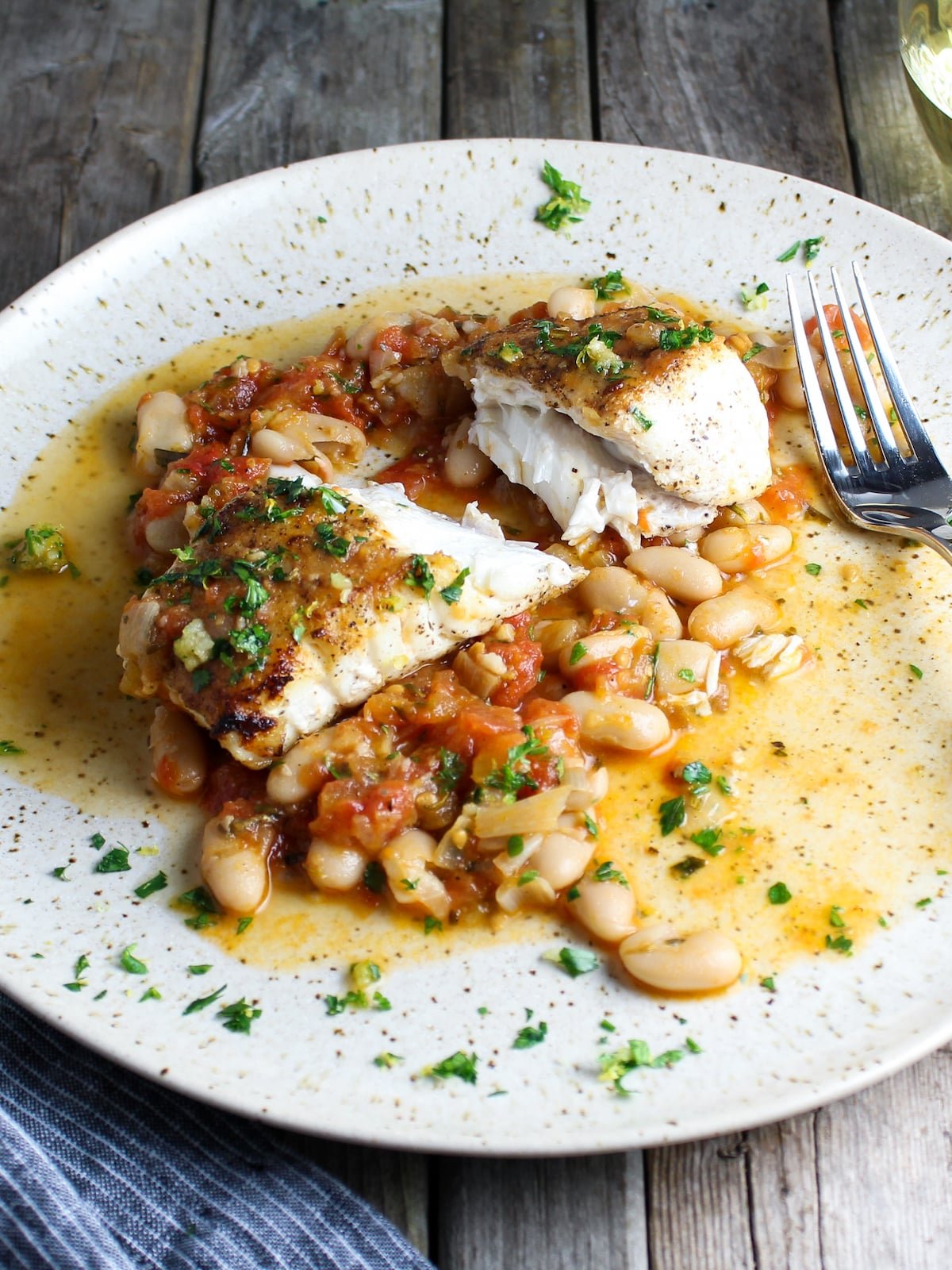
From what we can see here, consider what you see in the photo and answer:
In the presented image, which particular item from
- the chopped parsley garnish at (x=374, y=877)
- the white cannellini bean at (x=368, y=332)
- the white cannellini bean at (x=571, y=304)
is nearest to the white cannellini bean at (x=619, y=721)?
the chopped parsley garnish at (x=374, y=877)

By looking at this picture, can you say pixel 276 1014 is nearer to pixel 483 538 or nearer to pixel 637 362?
pixel 483 538

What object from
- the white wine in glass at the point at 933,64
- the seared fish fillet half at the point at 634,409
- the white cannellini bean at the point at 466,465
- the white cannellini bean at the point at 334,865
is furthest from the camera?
the white wine in glass at the point at 933,64

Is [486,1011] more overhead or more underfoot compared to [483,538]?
more underfoot

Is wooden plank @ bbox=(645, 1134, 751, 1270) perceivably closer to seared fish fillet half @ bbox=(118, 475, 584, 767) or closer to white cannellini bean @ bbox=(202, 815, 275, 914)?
white cannellini bean @ bbox=(202, 815, 275, 914)

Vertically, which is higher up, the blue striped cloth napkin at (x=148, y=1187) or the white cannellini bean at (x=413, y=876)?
the white cannellini bean at (x=413, y=876)

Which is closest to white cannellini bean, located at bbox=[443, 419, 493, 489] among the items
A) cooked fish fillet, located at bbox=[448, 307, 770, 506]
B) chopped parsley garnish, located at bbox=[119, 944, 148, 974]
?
cooked fish fillet, located at bbox=[448, 307, 770, 506]

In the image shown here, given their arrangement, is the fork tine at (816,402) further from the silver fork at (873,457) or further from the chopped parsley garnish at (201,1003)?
the chopped parsley garnish at (201,1003)

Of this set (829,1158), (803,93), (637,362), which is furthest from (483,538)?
(803,93)
